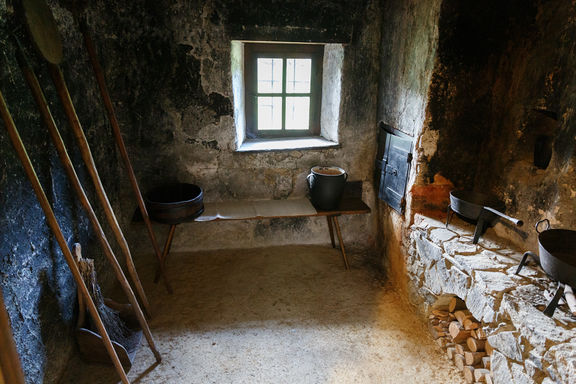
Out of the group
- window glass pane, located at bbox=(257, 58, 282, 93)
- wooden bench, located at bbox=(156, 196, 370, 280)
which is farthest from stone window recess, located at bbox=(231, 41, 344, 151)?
wooden bench, located at bbox=(156, 196, 370, 280)

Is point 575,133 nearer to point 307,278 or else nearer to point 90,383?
point 307,278

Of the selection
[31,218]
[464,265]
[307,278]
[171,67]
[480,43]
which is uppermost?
[480,43]

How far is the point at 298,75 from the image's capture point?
3354mm

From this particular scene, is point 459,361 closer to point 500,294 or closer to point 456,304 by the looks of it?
point 456,304

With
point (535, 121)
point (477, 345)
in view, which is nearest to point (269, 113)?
point (535, 121)

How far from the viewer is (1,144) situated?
1.60m

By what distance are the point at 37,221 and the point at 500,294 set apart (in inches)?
94.0

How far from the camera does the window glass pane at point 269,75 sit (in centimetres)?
327

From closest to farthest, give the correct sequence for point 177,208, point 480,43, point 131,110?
point 480,43, point 177,208, point 131,110

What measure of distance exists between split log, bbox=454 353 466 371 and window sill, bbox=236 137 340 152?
1863 millimetres

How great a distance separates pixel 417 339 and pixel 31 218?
2375 millimetres

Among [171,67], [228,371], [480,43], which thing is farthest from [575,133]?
[171,67]

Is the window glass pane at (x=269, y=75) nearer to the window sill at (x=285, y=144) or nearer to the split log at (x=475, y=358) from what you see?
the window sill at (x=285, y=144)

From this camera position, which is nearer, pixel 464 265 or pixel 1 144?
pixel 1 144
